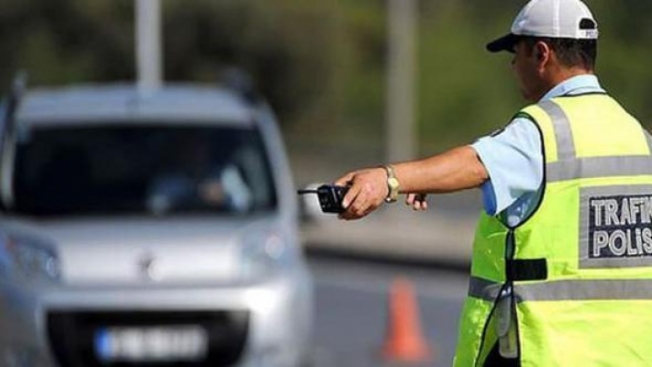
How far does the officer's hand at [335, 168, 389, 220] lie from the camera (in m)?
5.02

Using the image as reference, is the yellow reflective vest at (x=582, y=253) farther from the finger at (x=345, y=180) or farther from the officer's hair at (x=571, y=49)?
the finger at (x=345, y=180)

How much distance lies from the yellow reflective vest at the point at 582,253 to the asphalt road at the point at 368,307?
6926mm

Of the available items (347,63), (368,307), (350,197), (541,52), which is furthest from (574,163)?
(347,63)

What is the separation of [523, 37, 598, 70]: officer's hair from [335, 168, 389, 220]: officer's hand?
2.01ft

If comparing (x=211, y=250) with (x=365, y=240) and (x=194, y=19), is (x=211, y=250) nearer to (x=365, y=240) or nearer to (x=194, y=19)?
(x=365, y=240)

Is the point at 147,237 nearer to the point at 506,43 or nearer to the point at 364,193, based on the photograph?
the point at 506,43

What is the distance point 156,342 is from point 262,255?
2.14 feet

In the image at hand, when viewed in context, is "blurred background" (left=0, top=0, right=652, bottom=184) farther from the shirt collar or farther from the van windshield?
the shirt collar

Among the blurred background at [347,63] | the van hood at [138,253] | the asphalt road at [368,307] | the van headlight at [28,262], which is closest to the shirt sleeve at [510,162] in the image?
the van hood at [138,253]

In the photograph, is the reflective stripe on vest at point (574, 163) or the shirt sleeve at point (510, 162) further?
the reflective stripe on vest at point (574, 163)

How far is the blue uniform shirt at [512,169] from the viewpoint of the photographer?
5.20 m

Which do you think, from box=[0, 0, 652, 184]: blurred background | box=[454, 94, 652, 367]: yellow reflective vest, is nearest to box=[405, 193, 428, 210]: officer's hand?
box=[454, 94, 652, 367]: yellow reflective vest

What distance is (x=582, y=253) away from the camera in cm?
540

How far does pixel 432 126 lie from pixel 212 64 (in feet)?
20.9
